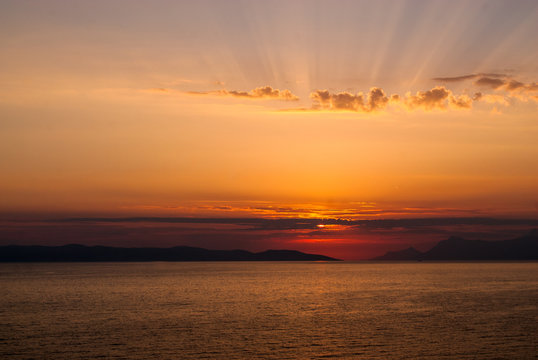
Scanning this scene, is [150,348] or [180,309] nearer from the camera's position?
[150,348]

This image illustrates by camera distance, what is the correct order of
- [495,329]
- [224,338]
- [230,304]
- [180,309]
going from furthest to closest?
[230,304] < [180,309] < [495,329] < [224,338]

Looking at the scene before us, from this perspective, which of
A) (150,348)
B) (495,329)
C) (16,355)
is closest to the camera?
(16,355)

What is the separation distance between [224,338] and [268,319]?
66.6 ft

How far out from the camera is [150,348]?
6206 centimetres

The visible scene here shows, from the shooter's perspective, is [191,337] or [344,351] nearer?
[344,351]

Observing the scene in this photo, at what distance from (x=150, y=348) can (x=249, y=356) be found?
12.0 m

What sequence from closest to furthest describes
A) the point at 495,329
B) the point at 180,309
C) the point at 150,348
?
the point at 150,348
the point at 495,329
the point at 180,309

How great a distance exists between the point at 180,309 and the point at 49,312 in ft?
77.8

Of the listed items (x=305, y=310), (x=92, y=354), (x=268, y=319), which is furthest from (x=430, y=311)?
(x=92, y=354)

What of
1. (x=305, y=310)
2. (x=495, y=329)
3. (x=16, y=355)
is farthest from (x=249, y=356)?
(x=305, y=310)

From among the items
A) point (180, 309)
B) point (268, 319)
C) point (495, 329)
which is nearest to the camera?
point (495, 329)

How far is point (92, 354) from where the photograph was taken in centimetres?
5875

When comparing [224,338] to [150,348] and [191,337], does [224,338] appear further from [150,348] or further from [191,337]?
[150,348]

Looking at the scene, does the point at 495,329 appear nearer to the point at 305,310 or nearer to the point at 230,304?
the point at 305,310
